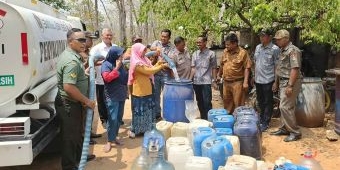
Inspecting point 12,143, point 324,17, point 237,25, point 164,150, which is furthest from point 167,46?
point 12,143

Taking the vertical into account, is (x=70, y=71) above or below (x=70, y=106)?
above

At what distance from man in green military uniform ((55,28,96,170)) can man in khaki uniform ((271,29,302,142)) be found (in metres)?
2.92

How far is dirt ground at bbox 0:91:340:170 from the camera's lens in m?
5.21

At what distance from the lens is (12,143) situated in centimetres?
403

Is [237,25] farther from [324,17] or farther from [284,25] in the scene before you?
[324,17]

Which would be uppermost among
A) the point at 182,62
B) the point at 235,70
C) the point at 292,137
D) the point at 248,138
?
the point at 182,62

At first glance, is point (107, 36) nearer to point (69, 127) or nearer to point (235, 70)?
point (235, 70)

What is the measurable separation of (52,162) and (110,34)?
234 centimetres

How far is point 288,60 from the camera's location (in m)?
5.81

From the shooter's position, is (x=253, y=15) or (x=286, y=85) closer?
(x=286, y=85)

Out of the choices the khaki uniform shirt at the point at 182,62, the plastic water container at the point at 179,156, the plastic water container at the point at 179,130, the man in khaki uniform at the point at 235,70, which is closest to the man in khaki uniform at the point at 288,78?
the man in khaki uniform at the point at 235,70

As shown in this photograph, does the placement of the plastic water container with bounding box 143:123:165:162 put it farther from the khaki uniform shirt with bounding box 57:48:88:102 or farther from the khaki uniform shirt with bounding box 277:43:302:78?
the khaki uniform shirt with bounding box 277:43:302:78

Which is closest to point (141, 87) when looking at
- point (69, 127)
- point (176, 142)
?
point (69, 127)

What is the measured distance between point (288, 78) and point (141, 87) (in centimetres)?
225
